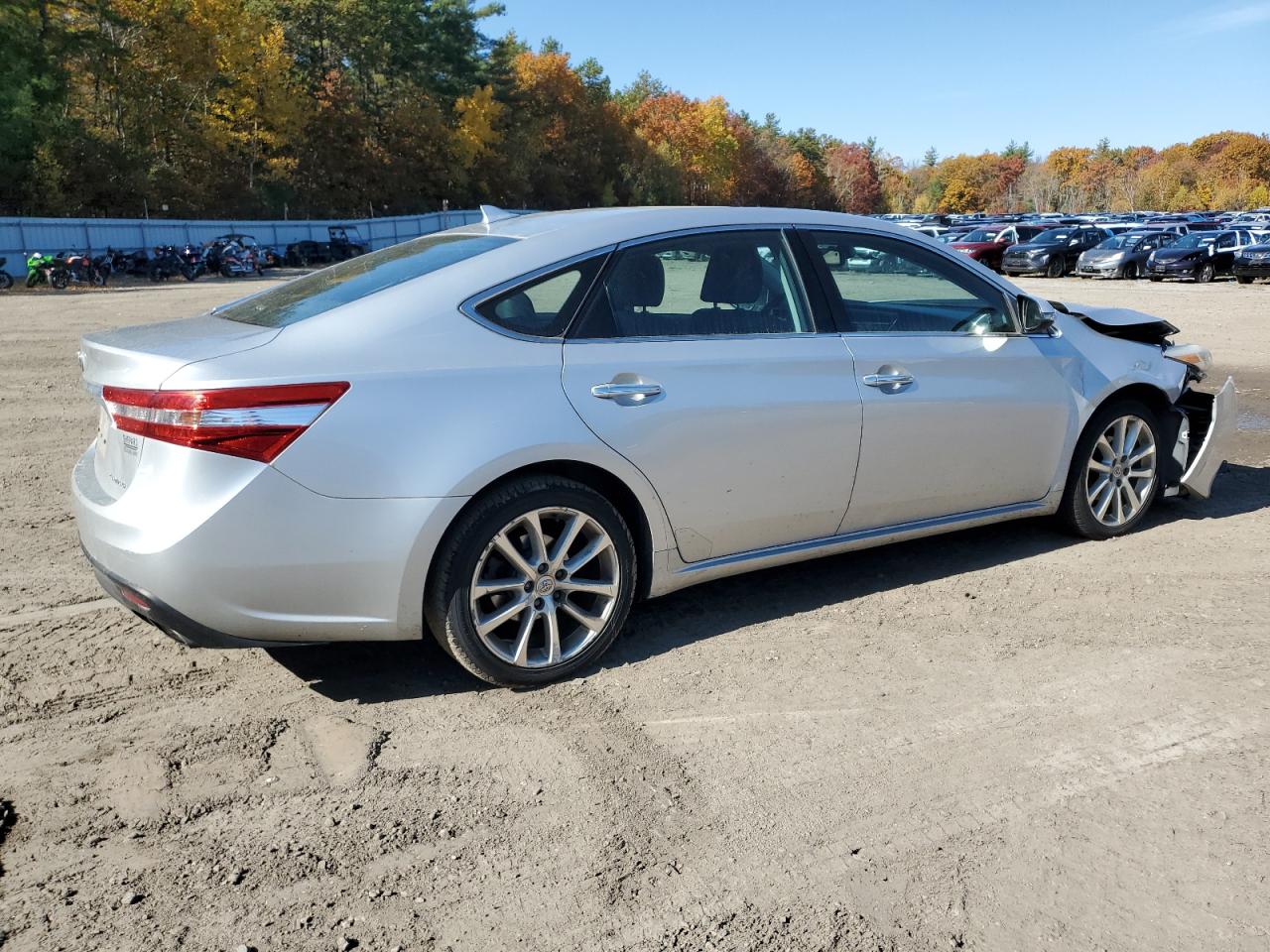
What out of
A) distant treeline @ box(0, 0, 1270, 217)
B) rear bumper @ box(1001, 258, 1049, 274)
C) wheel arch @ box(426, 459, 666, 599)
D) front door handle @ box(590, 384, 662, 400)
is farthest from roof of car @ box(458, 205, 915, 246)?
distant treeline @ box(0, 0, 1270, 217)

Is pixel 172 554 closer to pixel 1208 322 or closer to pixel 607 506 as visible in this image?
pixel 607 506

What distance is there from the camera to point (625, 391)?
3.93 metres

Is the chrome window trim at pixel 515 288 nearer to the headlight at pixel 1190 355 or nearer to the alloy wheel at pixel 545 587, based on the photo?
the alloy wheel at pixel 545 587

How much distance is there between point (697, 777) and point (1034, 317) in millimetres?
2970

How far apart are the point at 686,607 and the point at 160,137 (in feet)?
216

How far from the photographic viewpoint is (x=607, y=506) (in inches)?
155

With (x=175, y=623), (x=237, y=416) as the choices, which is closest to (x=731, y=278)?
(x=237, y=416)

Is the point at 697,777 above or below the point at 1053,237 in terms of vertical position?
below

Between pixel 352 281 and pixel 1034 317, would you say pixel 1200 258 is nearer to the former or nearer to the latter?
pixel 1034 317

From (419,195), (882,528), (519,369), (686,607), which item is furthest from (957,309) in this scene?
(419,195)

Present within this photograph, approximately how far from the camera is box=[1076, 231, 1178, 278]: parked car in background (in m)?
32.8

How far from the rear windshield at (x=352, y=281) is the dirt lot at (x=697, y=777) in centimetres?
131

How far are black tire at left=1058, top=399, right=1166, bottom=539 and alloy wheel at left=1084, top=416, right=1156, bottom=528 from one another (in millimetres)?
22

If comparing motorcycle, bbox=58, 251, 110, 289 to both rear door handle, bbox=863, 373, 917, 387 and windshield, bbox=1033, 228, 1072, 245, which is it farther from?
rear door handle, bbox=863, 373, 917, 387
